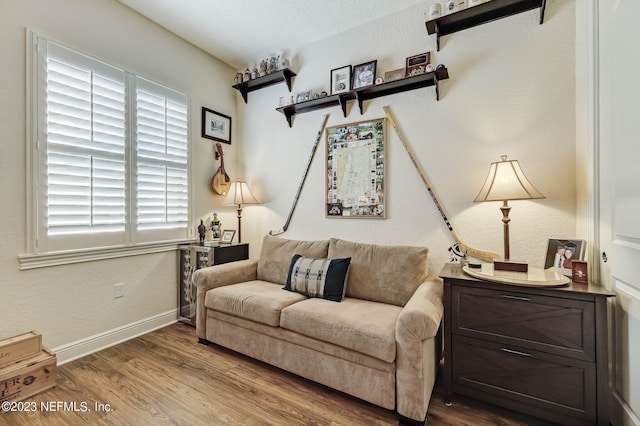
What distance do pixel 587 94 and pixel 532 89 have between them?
0.36m

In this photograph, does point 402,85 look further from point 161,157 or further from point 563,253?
point 161,157

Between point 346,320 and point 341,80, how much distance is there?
2.16 meters

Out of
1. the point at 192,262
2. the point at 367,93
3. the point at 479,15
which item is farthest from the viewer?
the point at 192,262

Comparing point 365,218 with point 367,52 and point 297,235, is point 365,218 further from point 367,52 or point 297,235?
point 367,52

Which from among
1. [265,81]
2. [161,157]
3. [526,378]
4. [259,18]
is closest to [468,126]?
[526,378]

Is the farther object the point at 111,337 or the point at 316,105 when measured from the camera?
the point at 316,105

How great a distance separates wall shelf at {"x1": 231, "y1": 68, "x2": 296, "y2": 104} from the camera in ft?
9.82

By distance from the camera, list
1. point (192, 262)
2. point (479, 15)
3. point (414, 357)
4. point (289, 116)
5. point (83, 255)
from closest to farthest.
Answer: point (414, 357) → point (479, 15) → point (83, 255) → point (192, 262) → point (289, 116)

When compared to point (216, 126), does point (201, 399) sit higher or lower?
lower

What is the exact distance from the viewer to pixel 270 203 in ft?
10.6

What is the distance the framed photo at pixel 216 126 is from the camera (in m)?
3.12

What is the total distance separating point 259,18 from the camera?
258cm

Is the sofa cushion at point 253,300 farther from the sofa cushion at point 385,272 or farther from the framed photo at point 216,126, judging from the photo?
the framed photo at point 216,126

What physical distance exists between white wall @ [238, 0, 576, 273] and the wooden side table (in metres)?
0.77
